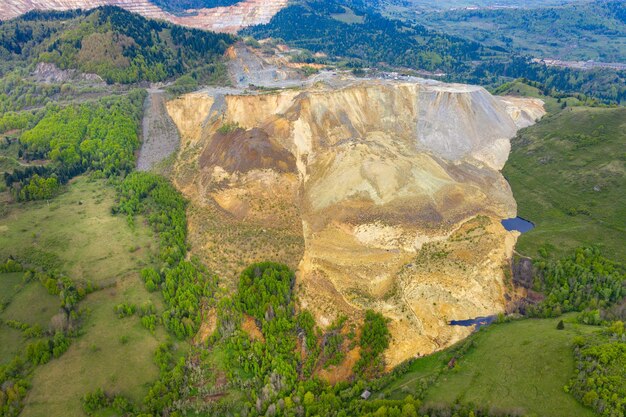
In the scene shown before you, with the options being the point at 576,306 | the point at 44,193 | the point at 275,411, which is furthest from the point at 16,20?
the point at 576,306

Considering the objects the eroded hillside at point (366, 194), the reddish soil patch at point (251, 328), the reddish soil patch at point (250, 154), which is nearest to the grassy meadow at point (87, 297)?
the reddish soil patch at point (251, 328)

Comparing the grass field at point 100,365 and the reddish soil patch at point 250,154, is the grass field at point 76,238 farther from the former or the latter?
the reddish soil patch at point 250,154

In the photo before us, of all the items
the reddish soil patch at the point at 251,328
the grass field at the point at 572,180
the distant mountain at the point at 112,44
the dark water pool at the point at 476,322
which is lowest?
the reddish soil patch at the point at 251,328

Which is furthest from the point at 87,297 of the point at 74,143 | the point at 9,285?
the point at 74,143

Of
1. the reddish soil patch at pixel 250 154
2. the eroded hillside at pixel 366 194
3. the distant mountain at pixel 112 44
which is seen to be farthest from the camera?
the distant mountain at pixel 112 44

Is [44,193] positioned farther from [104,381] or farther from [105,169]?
[104,381]

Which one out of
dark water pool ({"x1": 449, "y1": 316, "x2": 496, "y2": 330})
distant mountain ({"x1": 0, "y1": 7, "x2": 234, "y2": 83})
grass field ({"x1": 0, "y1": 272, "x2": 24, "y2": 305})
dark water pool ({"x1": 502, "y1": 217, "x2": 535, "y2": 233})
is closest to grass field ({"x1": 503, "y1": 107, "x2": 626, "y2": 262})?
dark water pool ({"x1": 502, "y1": 217, "x2": 535, "y2": 233})

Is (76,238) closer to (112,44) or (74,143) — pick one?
(74,143)
